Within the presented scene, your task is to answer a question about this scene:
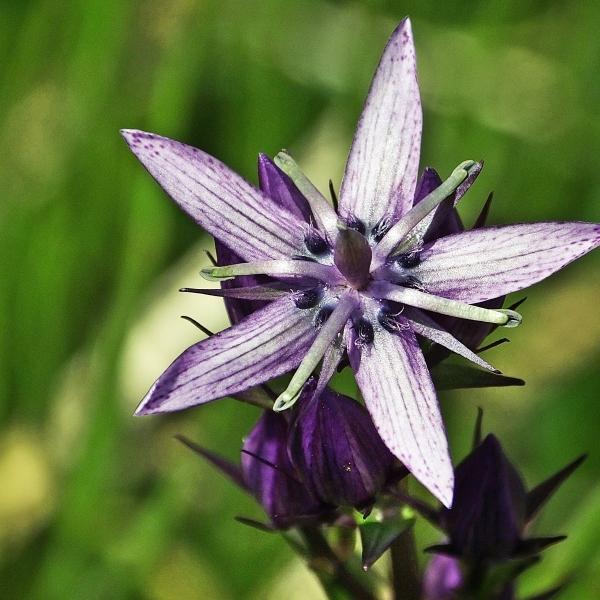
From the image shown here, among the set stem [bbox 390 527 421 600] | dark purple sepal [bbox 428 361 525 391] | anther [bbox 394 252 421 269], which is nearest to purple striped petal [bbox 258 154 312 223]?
anther [bbox 394 252 421 269]

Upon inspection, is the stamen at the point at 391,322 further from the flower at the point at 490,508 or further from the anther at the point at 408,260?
the flower at the point at 490,508

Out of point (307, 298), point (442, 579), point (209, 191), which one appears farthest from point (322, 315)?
point (442, 579)

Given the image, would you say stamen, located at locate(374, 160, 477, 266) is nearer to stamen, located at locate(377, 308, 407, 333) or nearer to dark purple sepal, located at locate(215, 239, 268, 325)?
stamen, located at locate(377, 308, 407, 333)

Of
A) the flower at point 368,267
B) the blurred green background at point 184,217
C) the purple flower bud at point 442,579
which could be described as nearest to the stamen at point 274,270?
the flower at point 368,267

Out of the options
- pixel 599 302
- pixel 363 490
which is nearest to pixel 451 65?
pixel 599 302

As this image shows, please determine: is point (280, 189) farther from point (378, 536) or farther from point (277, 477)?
point (378, 536)
